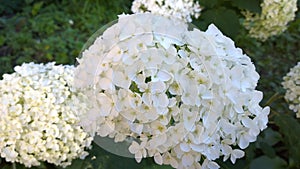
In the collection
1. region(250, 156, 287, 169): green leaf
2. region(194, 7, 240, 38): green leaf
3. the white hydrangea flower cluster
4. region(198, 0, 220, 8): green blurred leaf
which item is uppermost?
region(198, 0, 220, 8): green blurred leaf

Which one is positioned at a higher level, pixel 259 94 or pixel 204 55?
pixel 204 55

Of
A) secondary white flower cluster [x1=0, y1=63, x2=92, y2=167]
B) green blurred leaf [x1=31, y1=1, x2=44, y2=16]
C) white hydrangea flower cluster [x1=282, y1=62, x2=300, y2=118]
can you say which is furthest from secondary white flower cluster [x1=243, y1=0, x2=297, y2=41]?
green blurred leaf [x1=31, y1=1, x2=44, y2=16]

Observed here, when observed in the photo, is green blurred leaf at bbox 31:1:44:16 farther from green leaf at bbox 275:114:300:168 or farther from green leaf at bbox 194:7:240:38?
green leaf at bbox 275:114:300:168

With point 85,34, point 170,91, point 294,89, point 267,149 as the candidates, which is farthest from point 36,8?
point 170,91

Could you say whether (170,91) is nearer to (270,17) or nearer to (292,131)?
(292,131)

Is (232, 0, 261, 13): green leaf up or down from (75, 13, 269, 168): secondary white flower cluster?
down

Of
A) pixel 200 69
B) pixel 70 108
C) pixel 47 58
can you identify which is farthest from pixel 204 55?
pixel 47 58

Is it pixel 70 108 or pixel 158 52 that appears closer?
pixel 158 52

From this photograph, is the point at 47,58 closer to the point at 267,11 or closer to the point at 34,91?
the point at 267,11
